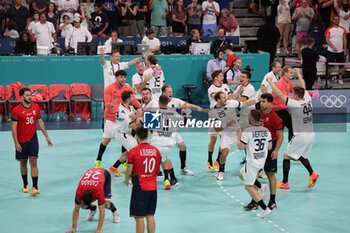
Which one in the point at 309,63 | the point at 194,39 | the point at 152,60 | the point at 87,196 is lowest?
the point at 87,196

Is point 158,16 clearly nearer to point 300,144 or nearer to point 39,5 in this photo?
point 39,5

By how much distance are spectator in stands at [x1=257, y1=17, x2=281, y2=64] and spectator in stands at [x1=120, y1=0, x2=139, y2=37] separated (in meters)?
4.92

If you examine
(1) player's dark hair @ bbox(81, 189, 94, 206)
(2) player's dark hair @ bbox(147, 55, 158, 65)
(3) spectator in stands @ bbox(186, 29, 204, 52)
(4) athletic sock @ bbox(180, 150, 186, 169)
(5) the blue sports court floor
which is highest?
(3) spectator in stands @ bbox(186, 29, 204, 52)

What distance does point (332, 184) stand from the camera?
11.5 metres

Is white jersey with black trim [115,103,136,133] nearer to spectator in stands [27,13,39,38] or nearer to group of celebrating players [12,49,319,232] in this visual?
group of celebrating players [12,49,319,232]

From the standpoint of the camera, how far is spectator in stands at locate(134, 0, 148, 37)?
72.4ft

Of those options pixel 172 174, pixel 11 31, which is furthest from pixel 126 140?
pixel 11 31

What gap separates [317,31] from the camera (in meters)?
22.6

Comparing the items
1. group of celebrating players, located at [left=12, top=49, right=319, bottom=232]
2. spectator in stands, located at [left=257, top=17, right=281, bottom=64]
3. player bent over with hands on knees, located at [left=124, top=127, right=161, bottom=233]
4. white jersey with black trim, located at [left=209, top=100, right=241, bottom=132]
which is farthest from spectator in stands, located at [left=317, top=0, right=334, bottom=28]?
player bent over with hands on knees, located at [left=124, top=127, right=161, bottom=233]

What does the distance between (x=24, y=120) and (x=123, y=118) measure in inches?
77.5

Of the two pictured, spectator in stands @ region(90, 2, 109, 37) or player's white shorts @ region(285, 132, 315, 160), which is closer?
player's white shorts @ region(285, 132, 315, 160)

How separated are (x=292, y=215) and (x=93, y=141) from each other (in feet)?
23.9

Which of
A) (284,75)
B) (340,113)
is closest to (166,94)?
(284,75)

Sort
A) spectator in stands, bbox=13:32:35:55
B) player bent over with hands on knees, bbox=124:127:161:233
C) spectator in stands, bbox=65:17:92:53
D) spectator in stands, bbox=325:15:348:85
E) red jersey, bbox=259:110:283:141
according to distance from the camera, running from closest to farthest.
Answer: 1. player bent over with hands on knees, bbox=124:127:161:233
2. red jersey, bbox=259:110:283:141
3. spectator in stands, bbox=13:32:35:55
4. spectator in stands, bbox=65:17:92:53
5. spectator in stands, bbox=325:15:348:85
